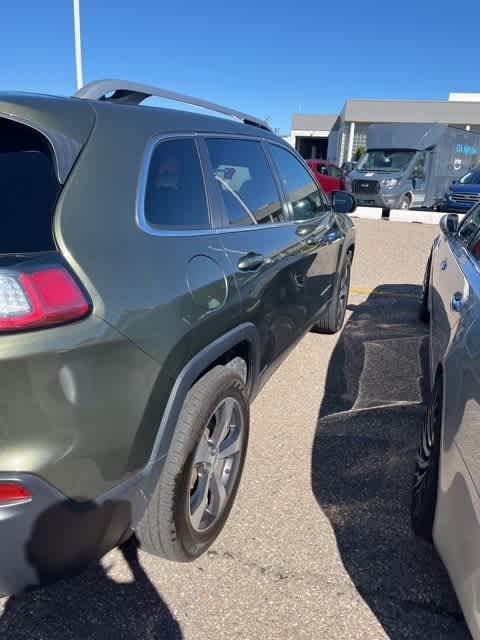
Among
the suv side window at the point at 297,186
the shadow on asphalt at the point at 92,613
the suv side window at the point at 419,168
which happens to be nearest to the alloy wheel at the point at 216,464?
the shadow on asphalt at the point at 92,613

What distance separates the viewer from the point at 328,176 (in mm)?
17328

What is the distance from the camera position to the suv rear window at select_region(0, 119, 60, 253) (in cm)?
145

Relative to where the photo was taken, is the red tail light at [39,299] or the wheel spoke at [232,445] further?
the wheel spoke at [232,445]

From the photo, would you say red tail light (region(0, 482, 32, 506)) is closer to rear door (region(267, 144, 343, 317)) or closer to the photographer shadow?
the photographer shadow

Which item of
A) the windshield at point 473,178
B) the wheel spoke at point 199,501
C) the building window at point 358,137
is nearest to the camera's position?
the wheel spoke at point 199,501

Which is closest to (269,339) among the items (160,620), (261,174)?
(261,174)

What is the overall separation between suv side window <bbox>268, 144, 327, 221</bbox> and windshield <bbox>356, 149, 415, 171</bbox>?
14.2 meters

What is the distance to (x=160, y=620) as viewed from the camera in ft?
6.03

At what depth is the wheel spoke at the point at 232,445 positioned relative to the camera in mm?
2285

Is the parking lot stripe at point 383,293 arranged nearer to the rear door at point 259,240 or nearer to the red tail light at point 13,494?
the rear door at point 259,240

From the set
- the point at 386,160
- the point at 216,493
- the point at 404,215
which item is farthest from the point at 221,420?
the point at 386,160

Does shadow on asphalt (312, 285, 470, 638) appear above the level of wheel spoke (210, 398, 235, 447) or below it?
below

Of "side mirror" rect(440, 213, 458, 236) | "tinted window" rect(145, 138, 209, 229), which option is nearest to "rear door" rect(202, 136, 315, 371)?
"tinted window" rect(145, 138, 209, 229)

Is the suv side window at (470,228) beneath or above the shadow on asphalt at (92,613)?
above
